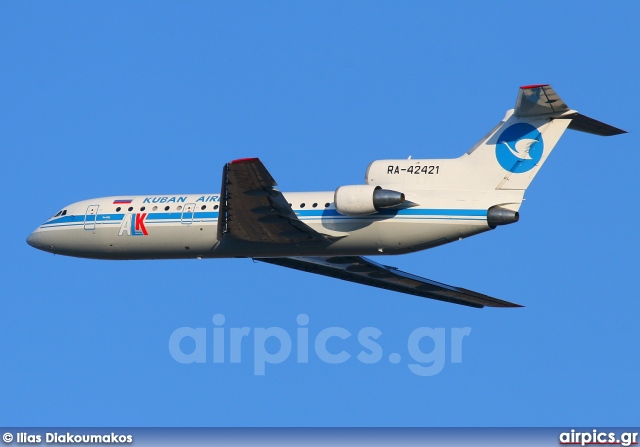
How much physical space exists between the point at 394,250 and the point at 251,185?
4963mm

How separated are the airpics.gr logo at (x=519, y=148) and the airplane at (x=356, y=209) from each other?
1.2 inches

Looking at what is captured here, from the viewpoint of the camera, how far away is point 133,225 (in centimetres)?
4641

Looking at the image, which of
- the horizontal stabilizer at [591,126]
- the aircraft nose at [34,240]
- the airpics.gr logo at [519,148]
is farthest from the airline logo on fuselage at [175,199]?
the horizontal stabilizer at [591,126]

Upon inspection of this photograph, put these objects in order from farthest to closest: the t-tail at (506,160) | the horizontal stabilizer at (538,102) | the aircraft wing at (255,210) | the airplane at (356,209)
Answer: the airplane at (356,209)
the t-tail at (506,160)
the aircraft wing at (255,210)
the horizontal stabilizer at (538,102)

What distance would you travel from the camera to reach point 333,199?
4419cm

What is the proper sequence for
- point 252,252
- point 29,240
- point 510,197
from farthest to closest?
point 29,240 < point 252,252 < point 510,197

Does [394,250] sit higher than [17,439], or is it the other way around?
[394,250]

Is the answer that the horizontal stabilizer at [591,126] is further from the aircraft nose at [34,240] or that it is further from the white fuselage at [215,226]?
the aircraft nose at [34,240]

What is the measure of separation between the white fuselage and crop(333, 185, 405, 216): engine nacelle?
0.65 metres

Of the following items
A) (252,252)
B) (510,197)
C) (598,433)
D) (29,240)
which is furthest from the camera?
(29,240)

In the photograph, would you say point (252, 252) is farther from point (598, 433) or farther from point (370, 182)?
point (598, 433)

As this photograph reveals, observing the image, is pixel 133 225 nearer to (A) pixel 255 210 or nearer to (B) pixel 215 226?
(B) pixel 215 226

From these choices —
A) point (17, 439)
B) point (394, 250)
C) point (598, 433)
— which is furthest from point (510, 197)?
point (17, 439)

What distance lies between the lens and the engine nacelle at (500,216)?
135 feet
